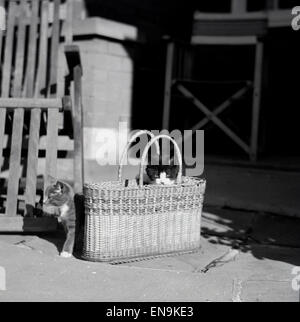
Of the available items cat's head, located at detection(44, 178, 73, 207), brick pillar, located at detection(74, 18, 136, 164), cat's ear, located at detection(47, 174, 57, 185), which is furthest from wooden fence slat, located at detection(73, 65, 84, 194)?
brick pillar, located at detection(74, 18, 136, 164)

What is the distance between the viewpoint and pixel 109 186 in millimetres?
3496

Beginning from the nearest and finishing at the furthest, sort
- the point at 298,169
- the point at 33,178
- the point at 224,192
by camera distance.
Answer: the point at 33,178 < the point at 224,192 < the point at 298,169

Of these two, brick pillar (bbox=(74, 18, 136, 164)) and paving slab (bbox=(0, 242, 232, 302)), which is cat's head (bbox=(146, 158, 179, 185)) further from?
brick pillar (bbox=(74, 18, 136, 164))

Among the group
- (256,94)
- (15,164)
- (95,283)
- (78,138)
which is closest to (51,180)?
(15,164)

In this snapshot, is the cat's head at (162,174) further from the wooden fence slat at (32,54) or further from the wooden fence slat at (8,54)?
the wooden fence slat at (8,54)

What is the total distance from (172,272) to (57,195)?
3.17ft

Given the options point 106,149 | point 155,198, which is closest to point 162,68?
point 106,149

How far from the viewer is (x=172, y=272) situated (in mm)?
3148

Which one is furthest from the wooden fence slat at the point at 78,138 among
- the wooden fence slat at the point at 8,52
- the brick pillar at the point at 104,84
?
the brick pillar at the point at 104,84

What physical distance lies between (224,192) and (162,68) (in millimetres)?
2548

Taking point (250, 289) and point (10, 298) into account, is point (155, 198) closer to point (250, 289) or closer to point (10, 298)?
point (250, 289)

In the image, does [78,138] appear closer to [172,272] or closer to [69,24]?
[69,24]

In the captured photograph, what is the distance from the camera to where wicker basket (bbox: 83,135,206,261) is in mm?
3279
